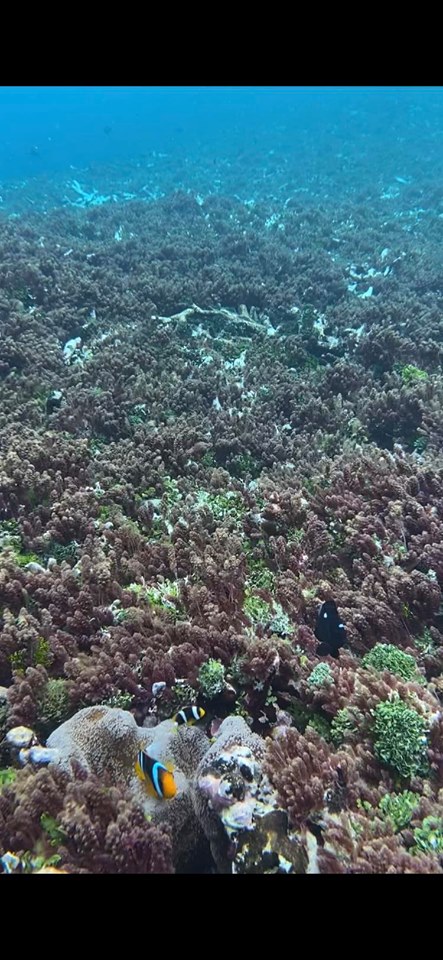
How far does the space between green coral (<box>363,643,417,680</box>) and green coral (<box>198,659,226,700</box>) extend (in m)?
1.20

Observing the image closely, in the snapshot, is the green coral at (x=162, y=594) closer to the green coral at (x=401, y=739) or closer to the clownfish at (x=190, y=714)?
the clownfish at (x=190, y=714)

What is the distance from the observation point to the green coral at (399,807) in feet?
9.83

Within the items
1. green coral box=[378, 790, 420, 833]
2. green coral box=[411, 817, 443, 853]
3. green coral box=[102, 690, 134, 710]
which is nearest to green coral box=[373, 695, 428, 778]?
green coral box=[378, 790, 420, 833]

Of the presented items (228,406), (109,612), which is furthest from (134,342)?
(109,612)

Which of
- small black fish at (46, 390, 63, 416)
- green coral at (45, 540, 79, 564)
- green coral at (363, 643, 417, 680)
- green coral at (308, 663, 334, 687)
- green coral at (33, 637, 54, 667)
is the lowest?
green coral at (33, 637, 54, 667)

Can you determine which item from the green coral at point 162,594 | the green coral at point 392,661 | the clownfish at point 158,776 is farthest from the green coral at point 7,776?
the green coral at point 392,661

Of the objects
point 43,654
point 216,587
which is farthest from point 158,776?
point 216,587

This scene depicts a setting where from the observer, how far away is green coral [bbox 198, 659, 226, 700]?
12.8 ft

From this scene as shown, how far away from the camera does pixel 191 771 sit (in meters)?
3.43

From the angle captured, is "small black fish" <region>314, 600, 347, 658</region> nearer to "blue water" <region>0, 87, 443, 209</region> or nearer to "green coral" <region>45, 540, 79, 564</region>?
"green coral" <region>45, 540, 79, 564</region>

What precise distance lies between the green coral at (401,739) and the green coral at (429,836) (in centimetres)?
34

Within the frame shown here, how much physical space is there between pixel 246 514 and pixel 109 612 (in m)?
2.10
